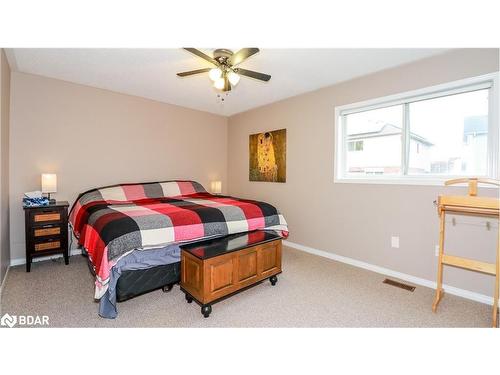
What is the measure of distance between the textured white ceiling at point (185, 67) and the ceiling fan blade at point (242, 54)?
0.41 m

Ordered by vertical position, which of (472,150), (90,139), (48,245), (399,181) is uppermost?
(90,139)

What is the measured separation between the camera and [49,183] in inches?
119

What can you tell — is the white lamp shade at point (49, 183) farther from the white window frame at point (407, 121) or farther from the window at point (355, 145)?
the window at point (355, 145)

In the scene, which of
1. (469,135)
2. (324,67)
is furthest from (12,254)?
(469,135)

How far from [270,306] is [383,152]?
90.0 inches

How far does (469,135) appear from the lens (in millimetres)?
2396

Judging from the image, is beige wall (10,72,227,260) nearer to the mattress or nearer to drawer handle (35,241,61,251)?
drawer handle (35,241,61,251)

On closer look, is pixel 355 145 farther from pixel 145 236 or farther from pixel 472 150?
pixel 145 236

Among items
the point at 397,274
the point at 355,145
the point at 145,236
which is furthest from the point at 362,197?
the point at 145,236

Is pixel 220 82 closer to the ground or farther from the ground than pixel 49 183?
farther from the ground

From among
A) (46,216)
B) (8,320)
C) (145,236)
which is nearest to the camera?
(8,320)

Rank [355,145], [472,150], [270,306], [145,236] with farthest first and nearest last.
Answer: [355,145], [472,150], [270,306], [145,236]
